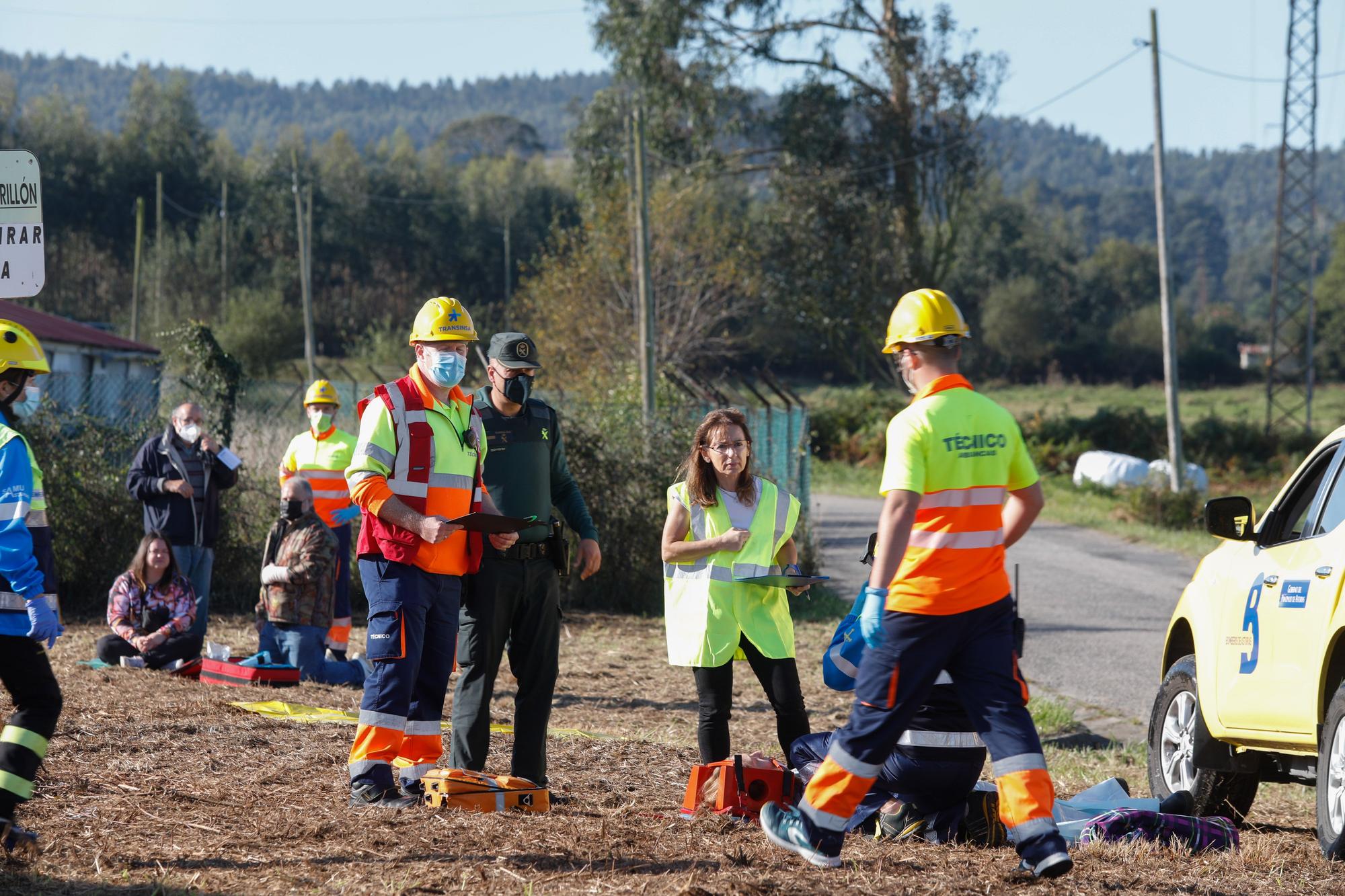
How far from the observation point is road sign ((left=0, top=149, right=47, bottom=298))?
583 cm

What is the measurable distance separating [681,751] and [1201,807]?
2536mm

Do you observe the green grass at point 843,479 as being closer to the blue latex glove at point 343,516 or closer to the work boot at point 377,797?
the blue latex glove at point 343,516

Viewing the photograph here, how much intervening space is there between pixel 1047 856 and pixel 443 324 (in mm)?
2999

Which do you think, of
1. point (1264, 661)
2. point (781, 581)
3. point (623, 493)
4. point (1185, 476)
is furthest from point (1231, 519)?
point (1185, 476)

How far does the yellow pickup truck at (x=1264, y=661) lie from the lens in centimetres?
523

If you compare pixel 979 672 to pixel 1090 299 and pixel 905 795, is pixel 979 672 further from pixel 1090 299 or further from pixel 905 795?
pixel 1090 299

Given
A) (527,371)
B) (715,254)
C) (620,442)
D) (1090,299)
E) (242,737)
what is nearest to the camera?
(527,371)

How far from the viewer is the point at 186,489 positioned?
1016 centimetres

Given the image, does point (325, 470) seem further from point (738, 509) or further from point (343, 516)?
point (738, 509)

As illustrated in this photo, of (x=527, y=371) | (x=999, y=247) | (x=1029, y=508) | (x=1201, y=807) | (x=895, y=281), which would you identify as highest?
(x=999, y=247)

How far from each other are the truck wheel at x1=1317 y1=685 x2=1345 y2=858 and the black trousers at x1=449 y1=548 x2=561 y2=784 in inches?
116

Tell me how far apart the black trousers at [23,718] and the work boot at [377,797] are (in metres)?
1.16

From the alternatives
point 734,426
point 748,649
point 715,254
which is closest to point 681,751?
point 748,649

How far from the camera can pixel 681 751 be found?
7.33 m
